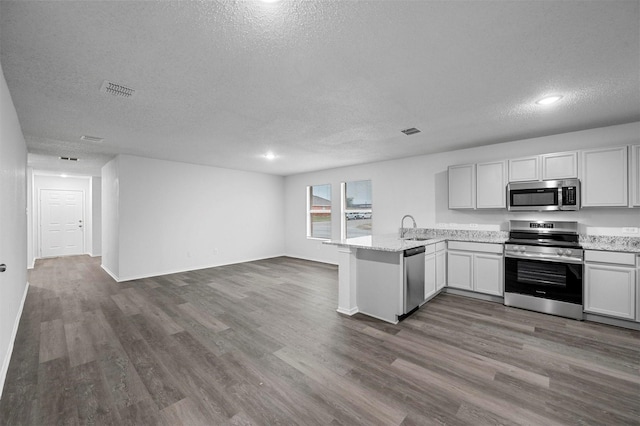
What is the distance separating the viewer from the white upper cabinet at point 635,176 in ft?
10.4

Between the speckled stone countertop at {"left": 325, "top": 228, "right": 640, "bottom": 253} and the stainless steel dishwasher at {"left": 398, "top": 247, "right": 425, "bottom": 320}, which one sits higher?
the speckled stone countertop at {"left": 325, "top": 228, "right": 640, "bottom": 253}

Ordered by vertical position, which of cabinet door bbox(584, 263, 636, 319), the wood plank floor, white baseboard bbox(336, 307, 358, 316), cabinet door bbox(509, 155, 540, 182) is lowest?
the wood plank floor

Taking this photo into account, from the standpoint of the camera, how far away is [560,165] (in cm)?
364

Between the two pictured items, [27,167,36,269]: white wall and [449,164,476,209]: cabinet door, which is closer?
[449,164,476,209]: cabinet door

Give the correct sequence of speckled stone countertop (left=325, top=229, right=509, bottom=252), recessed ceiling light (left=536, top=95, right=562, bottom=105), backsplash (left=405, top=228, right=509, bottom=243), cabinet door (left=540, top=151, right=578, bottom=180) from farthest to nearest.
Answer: backsplash (left=405, top=228, right=509, bottom=243) → cabinet door (left=540, top=151, right=578, bottom=180) → speckled stone countertop (left=325, top=229, right=509, bottom=252) → recessed ceiling light (left=536, top=95, right=562, bottom=105)

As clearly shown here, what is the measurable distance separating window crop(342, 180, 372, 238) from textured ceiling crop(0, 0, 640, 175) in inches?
103

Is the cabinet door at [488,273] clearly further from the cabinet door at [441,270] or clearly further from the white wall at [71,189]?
the white wall at [71,189]

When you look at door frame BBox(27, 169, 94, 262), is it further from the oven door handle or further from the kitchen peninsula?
the oven door handle

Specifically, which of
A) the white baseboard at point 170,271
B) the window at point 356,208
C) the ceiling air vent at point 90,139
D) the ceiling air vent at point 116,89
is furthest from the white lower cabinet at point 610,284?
the ceiling air vent at point 90,139

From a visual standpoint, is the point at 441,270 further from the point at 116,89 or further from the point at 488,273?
the point at 116,89

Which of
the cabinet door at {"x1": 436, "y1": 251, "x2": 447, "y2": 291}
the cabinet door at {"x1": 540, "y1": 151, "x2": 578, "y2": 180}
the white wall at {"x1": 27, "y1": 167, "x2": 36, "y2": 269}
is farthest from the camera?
the white wall at {"x1": 27, "y1": 167, "x2": 36, "y2": 269}

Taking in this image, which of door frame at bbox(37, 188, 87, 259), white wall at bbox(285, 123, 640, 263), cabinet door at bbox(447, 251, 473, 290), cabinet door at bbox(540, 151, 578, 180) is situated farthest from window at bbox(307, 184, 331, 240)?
door frame at bbox(37, 188, 87, 259)

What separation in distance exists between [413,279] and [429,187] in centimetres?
236

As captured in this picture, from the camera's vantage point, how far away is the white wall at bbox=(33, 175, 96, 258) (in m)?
7.66
